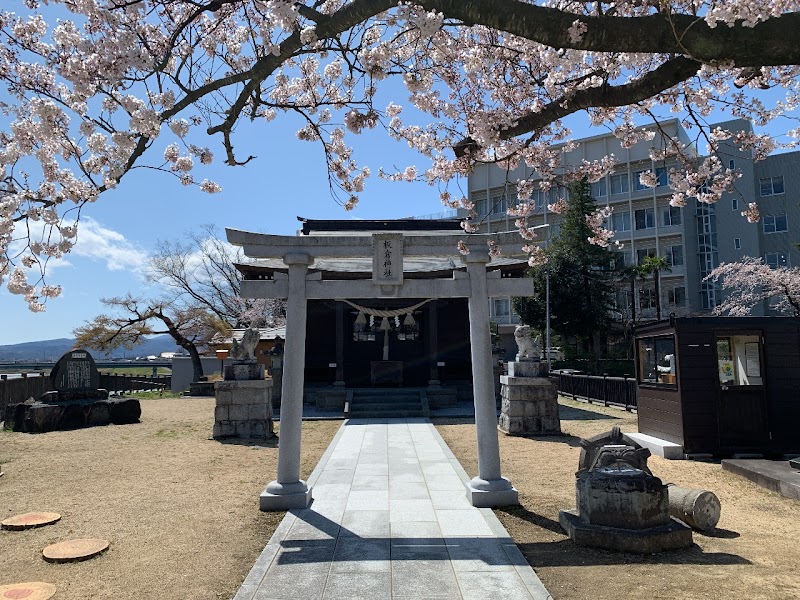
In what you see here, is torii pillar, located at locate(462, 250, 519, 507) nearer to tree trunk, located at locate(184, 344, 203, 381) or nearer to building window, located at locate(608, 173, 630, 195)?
tree trunk, located at locate(184, 344, 203, 381)

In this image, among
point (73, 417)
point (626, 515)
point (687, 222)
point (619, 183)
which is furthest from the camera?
point (619, 183)

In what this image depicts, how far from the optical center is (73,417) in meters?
14.8

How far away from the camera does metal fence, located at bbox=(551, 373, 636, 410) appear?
57.9 feet

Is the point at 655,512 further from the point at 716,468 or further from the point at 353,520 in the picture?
the point at 716,468

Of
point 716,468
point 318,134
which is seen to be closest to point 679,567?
point 716,468

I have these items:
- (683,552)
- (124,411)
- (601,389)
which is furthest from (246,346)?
(601,389)

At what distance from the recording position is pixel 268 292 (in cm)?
728

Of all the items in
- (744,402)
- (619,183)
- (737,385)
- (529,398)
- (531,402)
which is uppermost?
(619,183)

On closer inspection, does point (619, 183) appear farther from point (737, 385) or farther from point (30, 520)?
point (30, 520)

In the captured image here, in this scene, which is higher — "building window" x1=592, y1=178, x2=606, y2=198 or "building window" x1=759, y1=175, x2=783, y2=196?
"building window" x1=592, y1=178, x2=606, y2=198

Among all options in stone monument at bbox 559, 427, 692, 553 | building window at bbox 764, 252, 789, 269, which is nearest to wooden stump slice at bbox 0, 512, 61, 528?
stone monument at bbox 559, 427, 692, 553

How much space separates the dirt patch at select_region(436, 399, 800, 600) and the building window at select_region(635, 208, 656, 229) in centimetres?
4191

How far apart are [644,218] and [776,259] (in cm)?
1076

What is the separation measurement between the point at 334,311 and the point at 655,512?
654 inches
